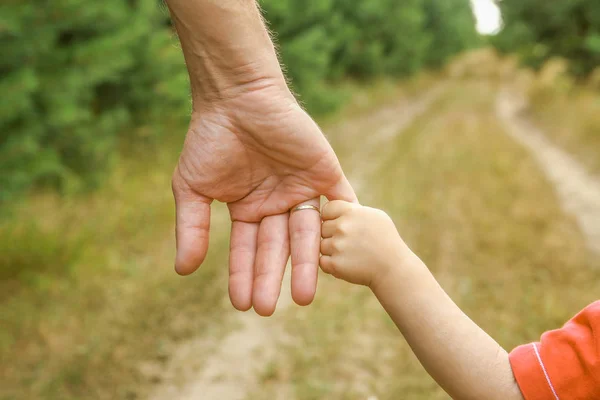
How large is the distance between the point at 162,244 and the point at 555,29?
530 inches

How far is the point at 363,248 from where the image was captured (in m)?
1.44

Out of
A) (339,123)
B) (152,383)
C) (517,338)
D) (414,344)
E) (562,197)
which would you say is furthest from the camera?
(339,123)

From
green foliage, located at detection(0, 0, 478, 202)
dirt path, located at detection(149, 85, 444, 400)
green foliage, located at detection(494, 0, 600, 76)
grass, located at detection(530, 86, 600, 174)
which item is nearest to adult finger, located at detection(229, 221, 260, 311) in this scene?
green foliage, located at detection(0, 0, 478, 202)

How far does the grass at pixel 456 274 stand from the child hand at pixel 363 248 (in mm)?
1587

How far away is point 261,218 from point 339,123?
30.2 ft

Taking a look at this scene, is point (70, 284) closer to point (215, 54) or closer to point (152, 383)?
point (152, 383)

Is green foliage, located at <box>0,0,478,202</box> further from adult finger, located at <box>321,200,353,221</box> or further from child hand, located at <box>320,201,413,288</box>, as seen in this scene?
child hand, located at <box>320,201,413,288</box>

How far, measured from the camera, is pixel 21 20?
3.53 metres

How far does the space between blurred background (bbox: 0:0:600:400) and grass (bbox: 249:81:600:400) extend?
2 cm

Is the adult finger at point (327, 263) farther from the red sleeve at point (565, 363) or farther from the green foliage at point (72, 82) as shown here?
the green foliage at point (72, 82)

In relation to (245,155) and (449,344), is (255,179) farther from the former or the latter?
(449,344)

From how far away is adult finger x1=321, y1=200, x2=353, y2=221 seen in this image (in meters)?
1.54

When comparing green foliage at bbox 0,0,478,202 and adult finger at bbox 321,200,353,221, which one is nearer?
adult finger at bbox 321,200,353,221

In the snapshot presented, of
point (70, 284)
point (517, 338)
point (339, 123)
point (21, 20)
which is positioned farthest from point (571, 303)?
point (339, 123)
